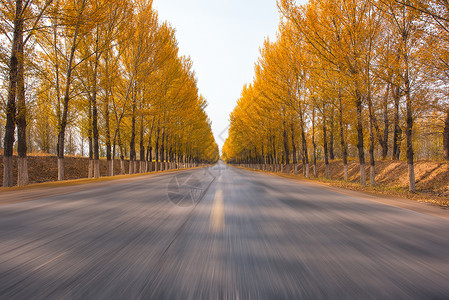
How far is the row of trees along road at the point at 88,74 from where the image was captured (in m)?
11.4

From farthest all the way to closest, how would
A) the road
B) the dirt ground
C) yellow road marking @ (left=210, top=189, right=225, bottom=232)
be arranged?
the dirt ground
yellow road marking @ (left=210, top=189, right=225, bottom=232)
the road

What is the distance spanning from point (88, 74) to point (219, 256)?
17.3m

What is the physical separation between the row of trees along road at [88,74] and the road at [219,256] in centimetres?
987

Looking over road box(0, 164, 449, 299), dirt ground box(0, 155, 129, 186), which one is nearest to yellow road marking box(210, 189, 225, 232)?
road box(0, 164, 449, 299)

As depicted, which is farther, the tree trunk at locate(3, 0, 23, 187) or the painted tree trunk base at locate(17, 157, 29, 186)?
the painted tree trunk base at locate(17, 157, 29, 186)

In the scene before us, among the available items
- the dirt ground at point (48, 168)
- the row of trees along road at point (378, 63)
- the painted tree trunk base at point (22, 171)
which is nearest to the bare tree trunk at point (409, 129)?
the row of trees along road at point (378, 63)

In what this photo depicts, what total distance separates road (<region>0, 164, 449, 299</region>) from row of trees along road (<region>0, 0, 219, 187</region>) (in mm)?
9872

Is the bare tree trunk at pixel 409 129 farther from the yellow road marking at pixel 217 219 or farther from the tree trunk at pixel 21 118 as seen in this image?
the tree trunk at pixel 21 118

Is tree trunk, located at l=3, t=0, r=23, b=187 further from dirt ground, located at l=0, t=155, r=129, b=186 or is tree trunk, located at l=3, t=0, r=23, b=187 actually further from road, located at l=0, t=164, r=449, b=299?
dirt ground, located at l=0, t=155, r=129, b=186

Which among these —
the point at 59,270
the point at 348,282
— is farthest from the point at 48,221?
the point at 348,282

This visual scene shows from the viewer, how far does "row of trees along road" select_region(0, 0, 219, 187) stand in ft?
37.4

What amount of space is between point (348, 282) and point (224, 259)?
1117 mm

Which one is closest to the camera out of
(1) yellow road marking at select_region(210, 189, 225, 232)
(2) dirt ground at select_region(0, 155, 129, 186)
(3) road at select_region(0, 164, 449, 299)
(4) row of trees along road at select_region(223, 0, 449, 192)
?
(3) road at select_region(0, 164, 449, 299)

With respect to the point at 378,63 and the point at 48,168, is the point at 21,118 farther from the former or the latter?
the point at 378,63
